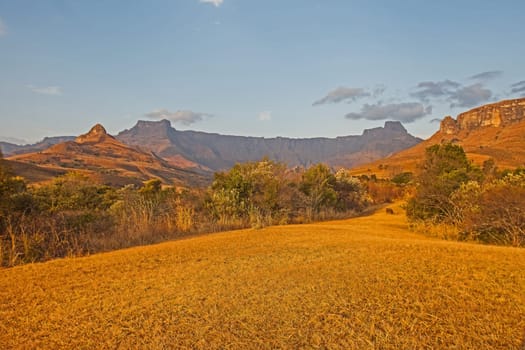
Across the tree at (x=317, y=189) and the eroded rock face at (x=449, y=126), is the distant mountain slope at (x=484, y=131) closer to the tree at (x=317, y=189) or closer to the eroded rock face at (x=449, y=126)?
the eroded rock face at (x=449, y=126)

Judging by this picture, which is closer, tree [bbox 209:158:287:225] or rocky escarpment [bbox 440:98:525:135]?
tree [bbox 209:158:287:225]

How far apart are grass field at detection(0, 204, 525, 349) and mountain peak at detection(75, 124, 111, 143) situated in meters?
158

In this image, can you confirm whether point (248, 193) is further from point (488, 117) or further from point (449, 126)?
point (449, 126)

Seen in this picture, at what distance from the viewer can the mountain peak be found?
14975cm

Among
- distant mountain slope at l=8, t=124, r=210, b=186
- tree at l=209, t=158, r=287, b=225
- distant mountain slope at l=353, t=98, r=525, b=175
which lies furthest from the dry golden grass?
distant mountain slope at l=8, t=124, r=210, b=186

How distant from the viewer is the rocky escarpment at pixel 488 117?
112312mm

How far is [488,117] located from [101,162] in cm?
12303

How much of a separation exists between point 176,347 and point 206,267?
2.56 metres

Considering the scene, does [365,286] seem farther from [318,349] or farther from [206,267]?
[206,267]

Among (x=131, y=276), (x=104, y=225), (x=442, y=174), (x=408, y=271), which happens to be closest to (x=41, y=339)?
(x=131, y=276)

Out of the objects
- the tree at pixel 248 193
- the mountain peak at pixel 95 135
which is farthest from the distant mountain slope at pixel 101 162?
the tree at pixel 248 193

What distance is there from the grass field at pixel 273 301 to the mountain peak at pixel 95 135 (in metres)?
158

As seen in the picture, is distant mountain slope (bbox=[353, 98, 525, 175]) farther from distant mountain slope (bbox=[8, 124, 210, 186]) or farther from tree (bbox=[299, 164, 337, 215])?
tree (bbox=[299, 164, 337, 215])

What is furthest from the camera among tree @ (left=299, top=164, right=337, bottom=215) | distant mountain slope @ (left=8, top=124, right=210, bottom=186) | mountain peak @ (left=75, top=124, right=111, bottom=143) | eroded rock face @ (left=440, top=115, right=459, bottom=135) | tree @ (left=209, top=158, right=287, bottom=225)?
mountain peak @ (left=75, top=124, right=111, bottom=143)
